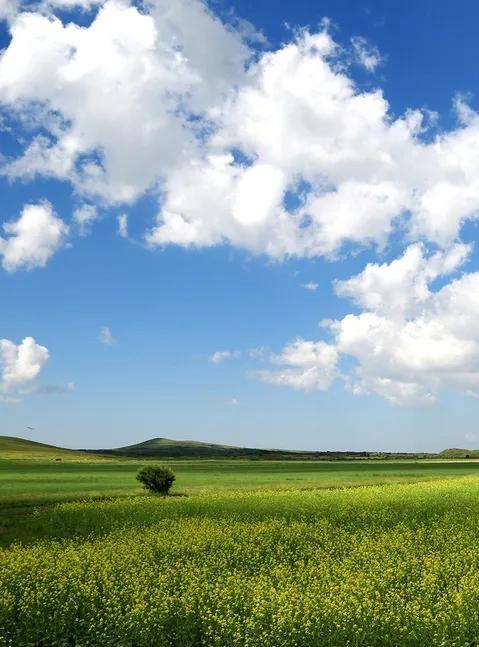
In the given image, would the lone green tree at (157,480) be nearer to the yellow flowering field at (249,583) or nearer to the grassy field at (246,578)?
the grassy field at (246,578)

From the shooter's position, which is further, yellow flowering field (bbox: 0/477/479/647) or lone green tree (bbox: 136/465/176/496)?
lone green tree (bbox: 136/465/176/496)

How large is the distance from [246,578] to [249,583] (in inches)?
68.1

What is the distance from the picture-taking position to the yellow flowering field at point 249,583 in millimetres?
14828

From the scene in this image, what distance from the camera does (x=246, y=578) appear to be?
780 inches

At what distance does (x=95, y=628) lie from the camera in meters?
16.2

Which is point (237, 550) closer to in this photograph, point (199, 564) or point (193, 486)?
point (199, 564)

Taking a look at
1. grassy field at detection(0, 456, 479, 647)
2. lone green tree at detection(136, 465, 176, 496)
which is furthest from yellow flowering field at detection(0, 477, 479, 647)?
lone green tree at detection(136, 465, 176, 496)

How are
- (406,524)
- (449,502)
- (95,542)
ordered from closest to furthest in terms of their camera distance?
1. (95,542)
2. (406,524)
3. (449,502)

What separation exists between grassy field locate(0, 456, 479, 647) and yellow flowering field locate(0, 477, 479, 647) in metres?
0.05

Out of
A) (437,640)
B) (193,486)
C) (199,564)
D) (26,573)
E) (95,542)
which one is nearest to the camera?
(437,640)

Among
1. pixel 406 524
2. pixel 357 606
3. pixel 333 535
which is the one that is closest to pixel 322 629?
pixel 357 606

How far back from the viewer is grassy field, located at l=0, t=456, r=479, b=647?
14.9 meters

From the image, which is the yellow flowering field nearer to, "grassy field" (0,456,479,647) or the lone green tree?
"grassy field" (0,456,479,647)

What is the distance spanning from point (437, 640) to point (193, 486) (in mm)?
51916
